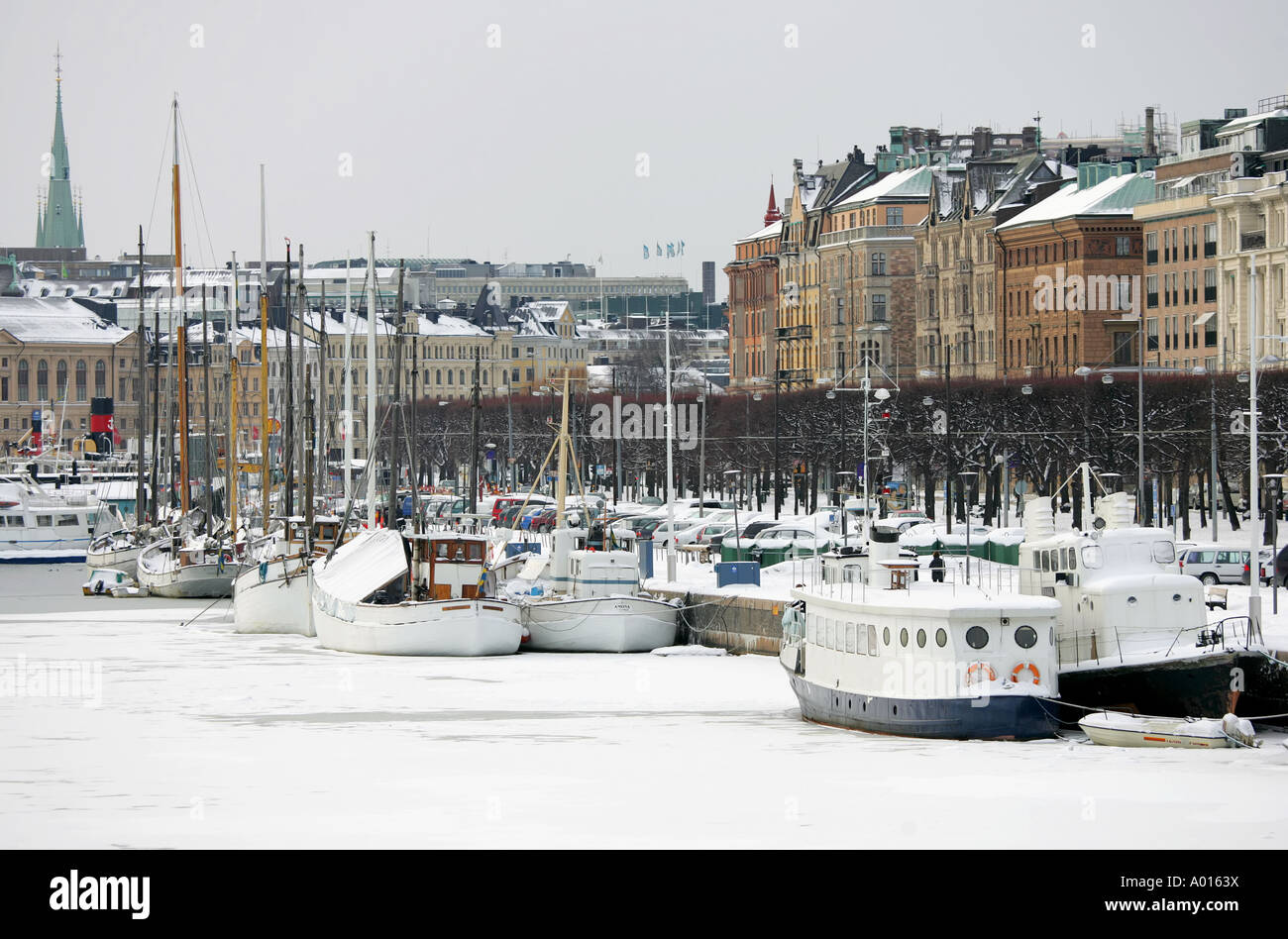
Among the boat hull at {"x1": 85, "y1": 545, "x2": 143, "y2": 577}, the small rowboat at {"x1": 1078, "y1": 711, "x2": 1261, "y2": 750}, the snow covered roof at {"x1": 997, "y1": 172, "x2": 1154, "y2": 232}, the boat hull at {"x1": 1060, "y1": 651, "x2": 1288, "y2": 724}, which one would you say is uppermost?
the snow covered roof at {"x1": 997, "y1": 172, "x2": 1154, "y2": 232}

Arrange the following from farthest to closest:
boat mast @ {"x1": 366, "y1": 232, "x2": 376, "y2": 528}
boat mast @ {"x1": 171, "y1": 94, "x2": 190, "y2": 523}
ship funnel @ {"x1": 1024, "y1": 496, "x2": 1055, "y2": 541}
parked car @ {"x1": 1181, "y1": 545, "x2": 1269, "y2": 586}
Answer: boat mast @ {"x1": 171, "y1": 94, "x2": 190, "y2": 523} → boat mast @ {"x1": 366, "y1": 232, "x2": 376, "y2": 528} → parked car @ {"x1": 1181, "y1": 545, "x2": 1269, "y2": 586} → ship funnel @ {"x1": 1024, "y1": 496, "x2": 1055, "y2": 541}

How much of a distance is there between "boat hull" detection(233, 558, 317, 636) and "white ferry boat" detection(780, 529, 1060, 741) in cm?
2425

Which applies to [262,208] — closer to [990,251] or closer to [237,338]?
[990,251]

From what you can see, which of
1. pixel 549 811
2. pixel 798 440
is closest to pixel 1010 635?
pixel 549 811

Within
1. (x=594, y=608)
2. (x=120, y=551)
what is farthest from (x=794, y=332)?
(x=594, y=608)

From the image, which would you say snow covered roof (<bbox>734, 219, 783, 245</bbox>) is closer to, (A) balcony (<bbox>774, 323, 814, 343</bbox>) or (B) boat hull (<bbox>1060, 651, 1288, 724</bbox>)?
(A) balcony (<bbox>774, 323, 814, 343</bbox>)

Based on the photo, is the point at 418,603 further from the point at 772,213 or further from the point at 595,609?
the point at 772,213

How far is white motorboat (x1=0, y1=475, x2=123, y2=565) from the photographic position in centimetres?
10494

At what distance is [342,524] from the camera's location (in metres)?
58.3

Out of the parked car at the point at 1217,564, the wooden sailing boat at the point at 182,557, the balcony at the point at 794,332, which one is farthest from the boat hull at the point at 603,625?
the balcony at the point at 794,332

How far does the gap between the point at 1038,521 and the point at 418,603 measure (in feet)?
50.4

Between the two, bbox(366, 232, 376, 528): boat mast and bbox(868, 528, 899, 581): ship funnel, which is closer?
bbox(868, 528, 899, 581): ship funnel

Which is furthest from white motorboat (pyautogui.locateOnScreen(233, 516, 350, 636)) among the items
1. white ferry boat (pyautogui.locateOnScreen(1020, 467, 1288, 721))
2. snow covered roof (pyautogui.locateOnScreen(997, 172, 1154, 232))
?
snow covered roof (pyautogui.locateOnScreen(997, 172, 1154, 232))
